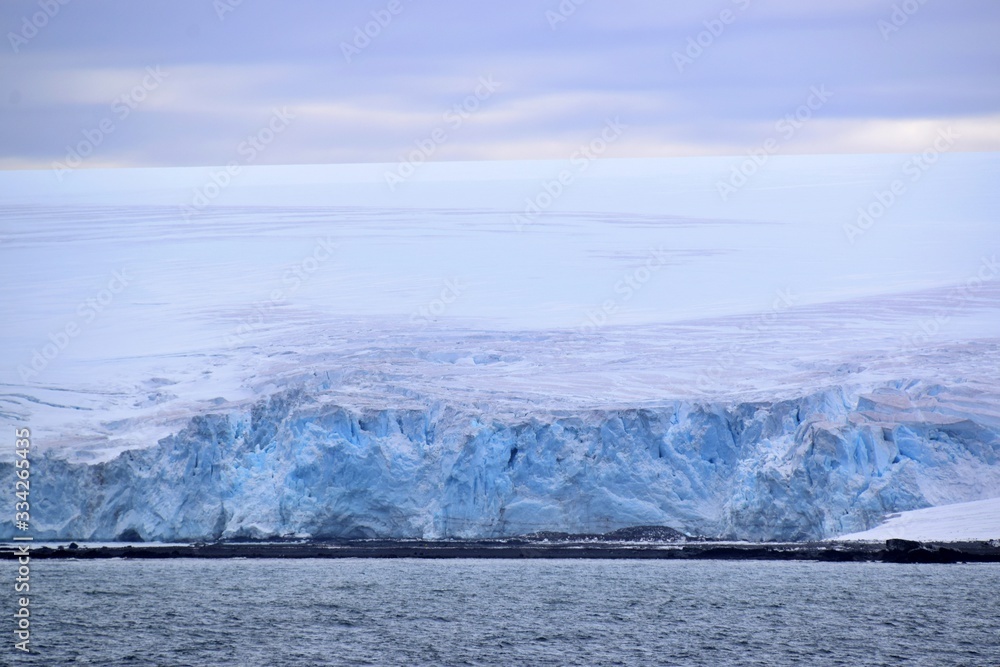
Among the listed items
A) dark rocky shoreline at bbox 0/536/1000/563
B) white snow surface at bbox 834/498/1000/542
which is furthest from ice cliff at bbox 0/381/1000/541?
white snow surface at bbox 834/498/1000/542

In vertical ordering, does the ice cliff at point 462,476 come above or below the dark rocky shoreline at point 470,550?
above

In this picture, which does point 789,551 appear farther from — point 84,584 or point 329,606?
point 84,584

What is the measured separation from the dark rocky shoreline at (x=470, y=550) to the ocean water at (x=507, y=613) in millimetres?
234

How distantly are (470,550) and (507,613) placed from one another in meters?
5.86

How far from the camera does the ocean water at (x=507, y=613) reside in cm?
1750

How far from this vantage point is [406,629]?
19531 millimetres

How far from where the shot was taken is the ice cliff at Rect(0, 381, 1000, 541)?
2683 cm

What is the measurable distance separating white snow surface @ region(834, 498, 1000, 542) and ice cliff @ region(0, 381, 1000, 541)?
157 centimetres

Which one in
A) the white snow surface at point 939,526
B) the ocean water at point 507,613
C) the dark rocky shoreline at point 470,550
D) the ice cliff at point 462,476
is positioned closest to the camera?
the ocean water at point 507,613

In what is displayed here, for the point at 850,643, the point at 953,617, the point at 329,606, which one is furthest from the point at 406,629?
the point at 953,617

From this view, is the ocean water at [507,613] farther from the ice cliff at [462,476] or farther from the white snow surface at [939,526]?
the ice cliff at [462,476]

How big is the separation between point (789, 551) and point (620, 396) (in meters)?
5.93

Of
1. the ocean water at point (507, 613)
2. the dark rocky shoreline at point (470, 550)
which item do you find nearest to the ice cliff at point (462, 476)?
the dark rocky shoreline at point (470, 550)

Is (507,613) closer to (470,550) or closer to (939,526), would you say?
(470,550)
